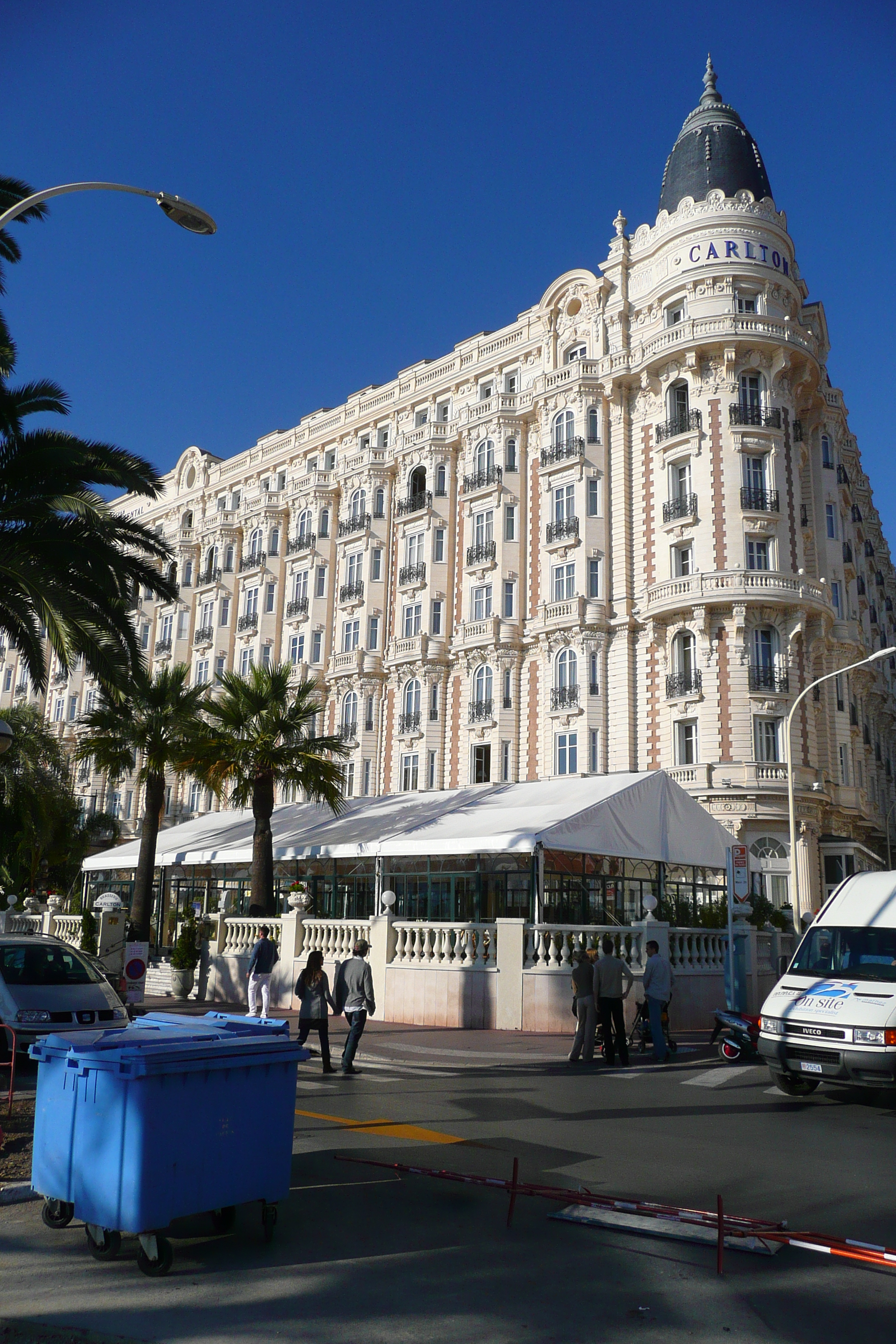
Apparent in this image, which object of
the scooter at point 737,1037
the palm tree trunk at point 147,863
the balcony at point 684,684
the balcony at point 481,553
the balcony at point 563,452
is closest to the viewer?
the scooter at point 737,1037

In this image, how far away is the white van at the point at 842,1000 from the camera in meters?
11.1

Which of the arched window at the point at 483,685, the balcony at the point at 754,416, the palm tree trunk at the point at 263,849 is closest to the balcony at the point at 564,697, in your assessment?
the arched window at the point at 483,685

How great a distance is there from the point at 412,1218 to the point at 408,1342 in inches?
82.6

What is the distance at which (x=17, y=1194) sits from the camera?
738cm

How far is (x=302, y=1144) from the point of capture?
916cm

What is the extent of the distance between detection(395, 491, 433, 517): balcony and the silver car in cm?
3390

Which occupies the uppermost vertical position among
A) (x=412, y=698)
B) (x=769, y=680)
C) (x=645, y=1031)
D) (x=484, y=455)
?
(x=484, y=455)

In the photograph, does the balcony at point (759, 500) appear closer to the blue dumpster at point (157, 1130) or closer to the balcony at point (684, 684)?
the balcony at point (684, 684)

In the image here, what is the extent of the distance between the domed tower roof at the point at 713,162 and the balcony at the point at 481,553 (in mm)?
14954

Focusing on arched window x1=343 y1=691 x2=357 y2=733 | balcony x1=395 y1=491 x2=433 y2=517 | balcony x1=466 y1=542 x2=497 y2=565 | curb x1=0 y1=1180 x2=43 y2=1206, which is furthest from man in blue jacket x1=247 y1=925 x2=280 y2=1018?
balcony x1=395 y1=491 x2=433 y2=517

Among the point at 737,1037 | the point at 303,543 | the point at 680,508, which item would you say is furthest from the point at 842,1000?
the point at 303,543

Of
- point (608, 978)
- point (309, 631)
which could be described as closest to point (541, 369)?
point (309, 631)

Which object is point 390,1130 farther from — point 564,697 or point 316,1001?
point 564,697

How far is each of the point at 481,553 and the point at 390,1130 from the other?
114ft
